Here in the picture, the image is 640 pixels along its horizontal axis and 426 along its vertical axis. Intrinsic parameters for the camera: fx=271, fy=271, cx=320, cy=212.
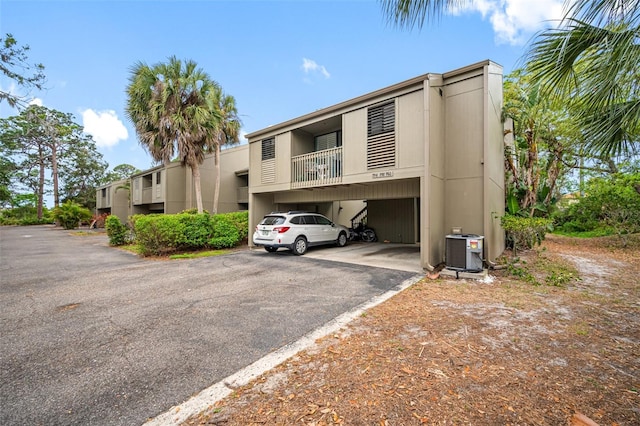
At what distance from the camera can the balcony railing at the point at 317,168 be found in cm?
974

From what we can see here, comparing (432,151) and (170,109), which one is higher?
(170,109)

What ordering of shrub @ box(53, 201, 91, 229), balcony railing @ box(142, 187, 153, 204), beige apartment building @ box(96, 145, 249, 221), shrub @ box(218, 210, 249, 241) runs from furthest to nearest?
shrub @ box(53, 201, 91, 229), balcony railing @ box(142, 187, 153, 204), beige apartment building @ box(96, 145, 249, 221), shrub @ box(218, 210, 249, 241)

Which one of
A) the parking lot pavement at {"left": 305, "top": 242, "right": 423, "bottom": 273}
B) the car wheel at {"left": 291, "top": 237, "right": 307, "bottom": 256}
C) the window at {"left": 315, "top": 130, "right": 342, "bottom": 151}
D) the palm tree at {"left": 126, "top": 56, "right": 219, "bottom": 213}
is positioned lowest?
the parking lot pavement at {"left": 305, "top": 242, "right": 423, "bottom": 273}

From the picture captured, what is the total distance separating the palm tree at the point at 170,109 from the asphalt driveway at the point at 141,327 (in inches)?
320

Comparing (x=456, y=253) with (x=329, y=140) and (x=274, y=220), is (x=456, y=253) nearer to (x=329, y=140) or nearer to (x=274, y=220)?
(x=274, y=220)

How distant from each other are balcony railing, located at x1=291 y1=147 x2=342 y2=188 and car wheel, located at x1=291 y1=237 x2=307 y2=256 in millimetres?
2109

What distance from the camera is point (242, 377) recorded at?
276cm

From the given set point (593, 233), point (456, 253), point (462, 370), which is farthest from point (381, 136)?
point (593, 233)

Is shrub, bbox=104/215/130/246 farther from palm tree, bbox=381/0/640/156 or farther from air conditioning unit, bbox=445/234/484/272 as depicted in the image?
palm tree, bbox=381/0/640/156

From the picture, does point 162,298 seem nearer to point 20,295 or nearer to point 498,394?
point 20,295

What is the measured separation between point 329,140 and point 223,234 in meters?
6.45

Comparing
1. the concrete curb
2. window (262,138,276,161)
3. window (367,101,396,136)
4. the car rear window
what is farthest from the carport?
the concrete curb

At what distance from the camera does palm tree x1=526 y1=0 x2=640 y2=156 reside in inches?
115

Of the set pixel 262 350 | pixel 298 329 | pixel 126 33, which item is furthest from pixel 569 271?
pixel 126 33
